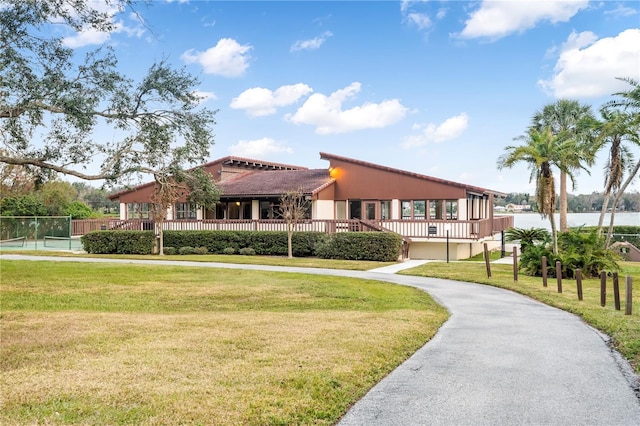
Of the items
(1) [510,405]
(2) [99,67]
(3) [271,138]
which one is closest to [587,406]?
(1) [510,405]

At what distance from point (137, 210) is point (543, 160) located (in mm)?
27004

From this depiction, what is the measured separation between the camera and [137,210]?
1503 inches

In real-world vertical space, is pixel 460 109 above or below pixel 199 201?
above

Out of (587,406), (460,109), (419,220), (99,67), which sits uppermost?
(460,109)

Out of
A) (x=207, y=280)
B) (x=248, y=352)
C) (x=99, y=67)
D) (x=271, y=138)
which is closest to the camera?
(x=248, y=352)

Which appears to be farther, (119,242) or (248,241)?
(119,242)

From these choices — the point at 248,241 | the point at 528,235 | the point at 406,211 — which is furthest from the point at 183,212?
the point at 528,235

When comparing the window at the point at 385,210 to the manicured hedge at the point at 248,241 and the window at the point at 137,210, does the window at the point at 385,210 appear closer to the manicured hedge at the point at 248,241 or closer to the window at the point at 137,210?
the manicured hedge at the point at 248,241

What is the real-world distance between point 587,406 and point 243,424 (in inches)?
135

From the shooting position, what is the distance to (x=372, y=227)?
91.2 feet

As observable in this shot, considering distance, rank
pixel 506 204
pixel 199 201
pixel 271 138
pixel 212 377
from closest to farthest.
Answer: pixel 212 377
pixel 199 201
pixel 271 138
pixel 506 204

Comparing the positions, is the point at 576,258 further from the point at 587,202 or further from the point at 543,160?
the point at 587,202

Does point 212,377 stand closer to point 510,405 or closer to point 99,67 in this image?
point 510,405

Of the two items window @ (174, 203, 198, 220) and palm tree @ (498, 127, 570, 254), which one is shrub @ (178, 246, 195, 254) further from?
palm tree @ (498, 127, 570, 254)
